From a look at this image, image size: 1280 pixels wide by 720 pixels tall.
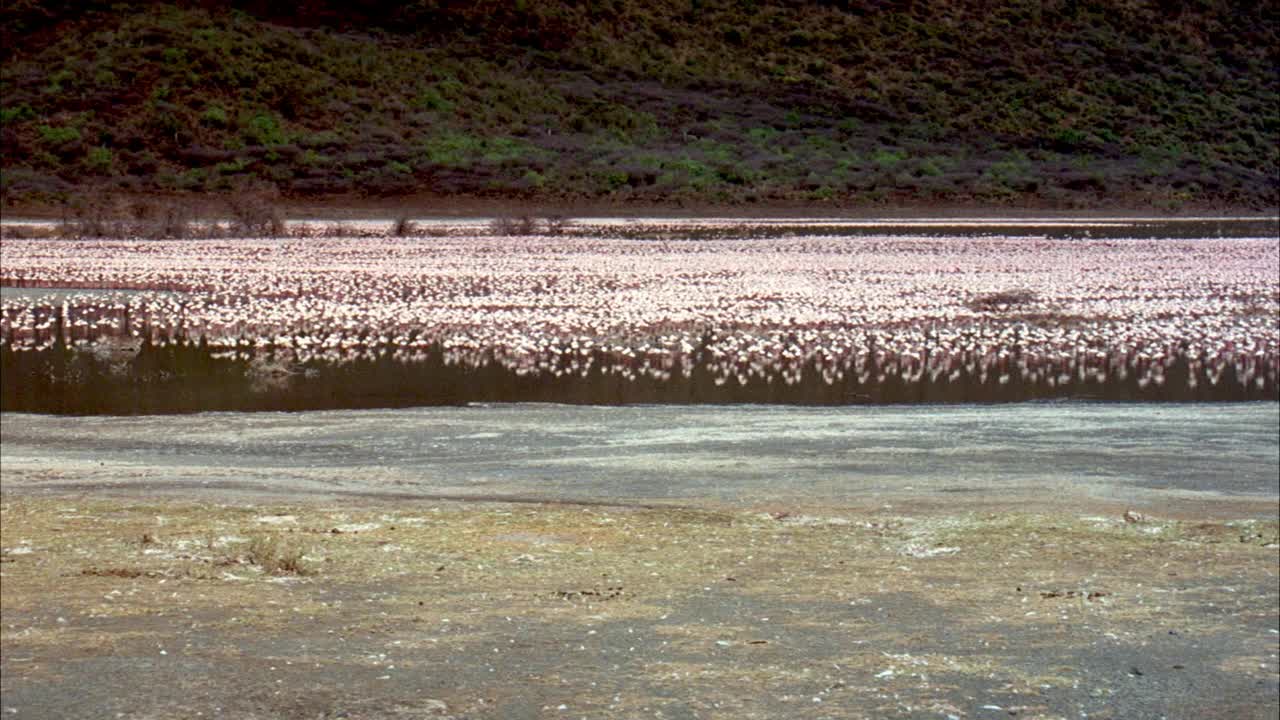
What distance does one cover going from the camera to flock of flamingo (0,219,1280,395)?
20.3m

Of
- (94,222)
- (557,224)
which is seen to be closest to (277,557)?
(94,222)

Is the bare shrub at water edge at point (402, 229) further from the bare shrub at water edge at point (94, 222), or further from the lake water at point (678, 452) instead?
the lake water at point (678, 452)

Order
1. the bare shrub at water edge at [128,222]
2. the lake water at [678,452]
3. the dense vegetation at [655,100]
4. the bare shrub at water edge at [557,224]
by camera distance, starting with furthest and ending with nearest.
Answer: the dense vegetation at [655,100] < the bare shrub at water edge at [557,224] < the bare shrub at water edge at [128,222] < the lake water at [678,452]

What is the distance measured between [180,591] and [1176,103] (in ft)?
272

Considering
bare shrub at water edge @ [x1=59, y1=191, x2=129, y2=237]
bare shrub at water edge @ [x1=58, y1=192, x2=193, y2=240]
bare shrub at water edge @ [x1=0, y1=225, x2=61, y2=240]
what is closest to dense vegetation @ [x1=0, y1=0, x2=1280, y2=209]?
bare shrub at water edge @ [x1=59, y1=191, x2=129, y2=237]

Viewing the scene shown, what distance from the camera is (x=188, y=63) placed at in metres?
74.2

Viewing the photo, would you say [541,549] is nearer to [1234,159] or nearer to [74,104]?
[74,104]

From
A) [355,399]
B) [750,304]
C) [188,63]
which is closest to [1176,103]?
[188,63]

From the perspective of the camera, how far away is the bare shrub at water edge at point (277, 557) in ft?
28.6

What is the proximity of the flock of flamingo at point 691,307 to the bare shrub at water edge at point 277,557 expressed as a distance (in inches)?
376

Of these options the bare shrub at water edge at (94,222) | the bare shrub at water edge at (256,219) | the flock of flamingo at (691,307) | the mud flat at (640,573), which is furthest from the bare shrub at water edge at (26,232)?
the mud flat at (640,573)

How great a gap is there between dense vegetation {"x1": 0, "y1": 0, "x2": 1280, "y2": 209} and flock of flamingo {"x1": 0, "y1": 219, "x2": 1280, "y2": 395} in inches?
987

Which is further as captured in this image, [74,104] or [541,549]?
[74,104]

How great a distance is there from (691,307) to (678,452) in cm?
1296
